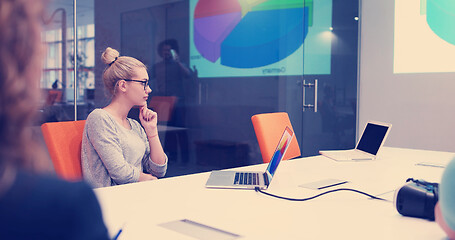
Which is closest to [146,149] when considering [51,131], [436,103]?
[51,131]

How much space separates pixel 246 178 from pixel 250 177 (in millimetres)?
34

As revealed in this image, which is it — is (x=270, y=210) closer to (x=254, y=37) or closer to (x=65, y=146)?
(x=65, y=146)

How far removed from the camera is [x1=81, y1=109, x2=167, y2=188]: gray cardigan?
215 cm

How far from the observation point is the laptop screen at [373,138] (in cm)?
268

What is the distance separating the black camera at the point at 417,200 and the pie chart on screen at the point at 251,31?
11.1 feet

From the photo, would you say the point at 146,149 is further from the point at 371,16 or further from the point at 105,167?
the point at 371,16

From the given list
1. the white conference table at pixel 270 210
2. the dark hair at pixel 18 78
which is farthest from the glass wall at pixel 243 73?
the dark hair at pixel 18 78

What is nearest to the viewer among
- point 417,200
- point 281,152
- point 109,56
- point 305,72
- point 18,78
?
point 18,78

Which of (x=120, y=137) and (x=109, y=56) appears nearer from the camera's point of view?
(x=120, y=137)

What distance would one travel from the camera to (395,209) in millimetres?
1512

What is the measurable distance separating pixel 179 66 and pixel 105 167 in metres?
2.30

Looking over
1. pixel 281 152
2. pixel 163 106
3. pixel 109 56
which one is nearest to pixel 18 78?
pixel 281 152

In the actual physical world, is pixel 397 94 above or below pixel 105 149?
above

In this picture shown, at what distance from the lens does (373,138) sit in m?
2.77
